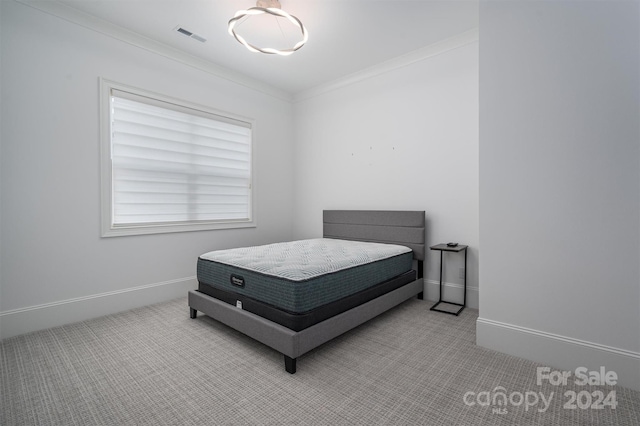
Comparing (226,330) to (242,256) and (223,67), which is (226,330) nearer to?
(242,256)

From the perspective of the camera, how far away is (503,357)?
214 cm

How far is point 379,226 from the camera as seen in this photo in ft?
12.4

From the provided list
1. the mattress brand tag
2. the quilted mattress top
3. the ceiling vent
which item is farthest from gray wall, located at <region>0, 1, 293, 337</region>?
the mattress brand tag

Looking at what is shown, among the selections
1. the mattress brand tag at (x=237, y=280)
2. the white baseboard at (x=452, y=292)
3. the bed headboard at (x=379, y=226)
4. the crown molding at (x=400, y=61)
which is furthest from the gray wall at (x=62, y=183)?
the white baseboard at (x=452, y=292)

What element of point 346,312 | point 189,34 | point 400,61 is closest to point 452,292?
point 346,312

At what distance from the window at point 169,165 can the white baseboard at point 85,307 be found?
0.64m

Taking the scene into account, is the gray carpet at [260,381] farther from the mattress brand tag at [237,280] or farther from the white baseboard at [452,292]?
the white baseboard at [452,292]

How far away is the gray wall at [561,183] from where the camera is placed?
5.87ft

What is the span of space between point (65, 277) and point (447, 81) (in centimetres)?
443

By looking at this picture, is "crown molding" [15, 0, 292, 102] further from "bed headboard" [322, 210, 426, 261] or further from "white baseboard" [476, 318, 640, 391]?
"white baseboard" [476, 318, 640, 391]

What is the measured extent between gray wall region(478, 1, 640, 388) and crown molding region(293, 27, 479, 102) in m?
1.05

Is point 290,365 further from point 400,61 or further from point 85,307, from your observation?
point 400,61

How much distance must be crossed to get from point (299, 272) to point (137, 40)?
3092 mm

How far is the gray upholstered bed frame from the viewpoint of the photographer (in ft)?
6.51
